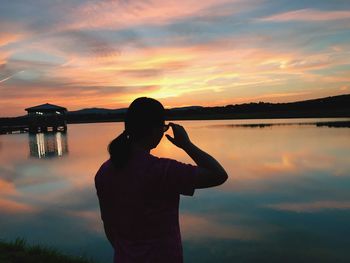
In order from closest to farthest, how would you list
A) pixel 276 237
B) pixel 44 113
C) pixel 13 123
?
pixel 276 237
pixel 44 113
pixel 13 123

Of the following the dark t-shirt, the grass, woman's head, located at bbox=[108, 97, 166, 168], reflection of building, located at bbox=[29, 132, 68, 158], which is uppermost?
woman's head, located at bbox=[108, 97, 166, 168]

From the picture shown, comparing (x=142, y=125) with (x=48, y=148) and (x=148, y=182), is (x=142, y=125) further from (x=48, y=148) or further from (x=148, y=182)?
(x=48, y=148)

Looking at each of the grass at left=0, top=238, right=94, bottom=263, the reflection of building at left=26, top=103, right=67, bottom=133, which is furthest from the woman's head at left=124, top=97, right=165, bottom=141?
the reflection of building at left=26, top=103, right=67, bottom=133

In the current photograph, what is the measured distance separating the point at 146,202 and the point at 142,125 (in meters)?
0.44

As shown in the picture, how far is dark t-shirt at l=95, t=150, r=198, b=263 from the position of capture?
205 centimetres

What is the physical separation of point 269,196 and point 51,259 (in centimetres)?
948

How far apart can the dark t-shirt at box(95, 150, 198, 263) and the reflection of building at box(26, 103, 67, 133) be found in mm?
76649

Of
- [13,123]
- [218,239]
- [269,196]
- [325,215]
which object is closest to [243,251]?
[218,239]

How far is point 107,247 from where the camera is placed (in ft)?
30.6

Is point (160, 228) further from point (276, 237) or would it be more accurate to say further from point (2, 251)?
point (276, 237)

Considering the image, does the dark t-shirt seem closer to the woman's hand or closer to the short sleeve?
the short sleeve

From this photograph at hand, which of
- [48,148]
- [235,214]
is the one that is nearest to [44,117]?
[48,148]

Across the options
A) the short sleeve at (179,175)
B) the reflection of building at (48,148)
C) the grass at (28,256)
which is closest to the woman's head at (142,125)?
the short sleeve at (179,175)

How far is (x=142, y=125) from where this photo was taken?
86.2 inches
